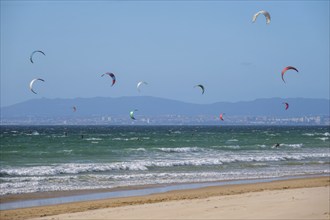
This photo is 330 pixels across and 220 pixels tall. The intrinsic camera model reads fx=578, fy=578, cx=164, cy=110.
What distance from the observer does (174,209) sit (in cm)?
1323

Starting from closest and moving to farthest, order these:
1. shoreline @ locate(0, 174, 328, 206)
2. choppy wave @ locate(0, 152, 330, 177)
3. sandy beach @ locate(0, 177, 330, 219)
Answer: sandy beach @ locate(0, 177, 330, 219), shoreline @ locate(0, 174, 328, 206), choppy wave @ locate(0, 152, 330, 177)

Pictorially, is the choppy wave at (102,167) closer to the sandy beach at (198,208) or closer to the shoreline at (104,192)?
the shoreline at (104,192)

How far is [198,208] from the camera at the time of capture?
13211 millimetres

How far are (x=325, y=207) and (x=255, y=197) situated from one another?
251cm

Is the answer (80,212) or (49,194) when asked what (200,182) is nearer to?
(49,194)

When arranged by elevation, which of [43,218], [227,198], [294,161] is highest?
[294,161]

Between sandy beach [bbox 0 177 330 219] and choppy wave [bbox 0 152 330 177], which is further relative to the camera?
choppy wave [bbox 0 152 330 177]

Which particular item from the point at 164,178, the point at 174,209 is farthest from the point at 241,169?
the point at 174,209

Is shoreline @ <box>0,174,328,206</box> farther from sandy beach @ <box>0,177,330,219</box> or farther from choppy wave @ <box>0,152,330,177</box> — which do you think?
choppy wave @ <box>0,152,330,177</box>

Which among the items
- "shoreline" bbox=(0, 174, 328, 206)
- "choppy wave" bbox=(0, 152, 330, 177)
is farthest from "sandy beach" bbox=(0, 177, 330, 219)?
"choppy wave" bbox=(0, 152, 330, 177)

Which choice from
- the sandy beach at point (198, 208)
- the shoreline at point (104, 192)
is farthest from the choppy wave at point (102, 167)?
the sandy beach at point (198, 208)

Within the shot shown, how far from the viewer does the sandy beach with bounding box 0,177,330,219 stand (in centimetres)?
1225

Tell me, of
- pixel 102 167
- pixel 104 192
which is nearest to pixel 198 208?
pixel 104 192

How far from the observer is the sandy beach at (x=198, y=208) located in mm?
12250
